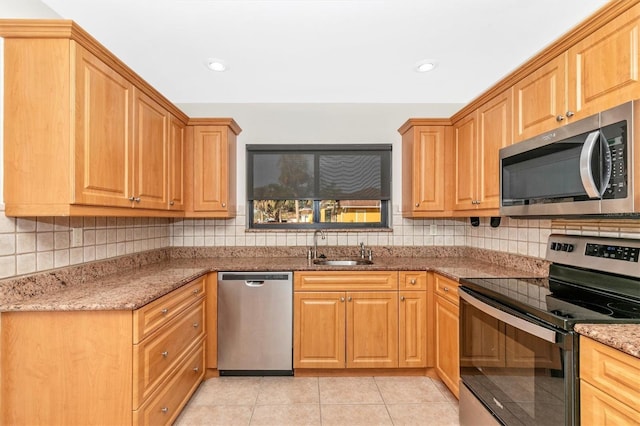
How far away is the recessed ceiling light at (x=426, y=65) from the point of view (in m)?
2.44

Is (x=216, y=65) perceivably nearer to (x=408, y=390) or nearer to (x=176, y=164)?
(x=176, y=164)

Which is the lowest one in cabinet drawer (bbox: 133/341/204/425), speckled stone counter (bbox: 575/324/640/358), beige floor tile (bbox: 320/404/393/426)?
beige floor tile (bbox: 320/404/393/426)

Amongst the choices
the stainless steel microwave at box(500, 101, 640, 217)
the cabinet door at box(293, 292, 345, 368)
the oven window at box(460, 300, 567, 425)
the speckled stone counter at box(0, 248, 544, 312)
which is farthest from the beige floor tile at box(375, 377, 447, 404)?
the stainless steel microwave at box(500, 101, 640, 217)

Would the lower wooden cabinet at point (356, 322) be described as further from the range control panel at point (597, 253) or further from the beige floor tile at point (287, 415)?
the range control panel at point (597, 253)

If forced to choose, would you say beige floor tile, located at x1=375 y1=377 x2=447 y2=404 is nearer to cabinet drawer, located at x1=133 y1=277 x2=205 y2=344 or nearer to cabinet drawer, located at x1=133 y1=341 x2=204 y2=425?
cabinet drawer, located at x1=133 y1=341 x2=204 y2=425

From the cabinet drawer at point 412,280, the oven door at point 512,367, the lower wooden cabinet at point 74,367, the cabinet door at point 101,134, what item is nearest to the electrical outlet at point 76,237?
the cabinet door at point 101,134

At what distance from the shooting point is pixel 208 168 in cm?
294

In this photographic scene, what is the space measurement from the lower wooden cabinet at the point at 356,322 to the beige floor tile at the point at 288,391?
12 centimetres

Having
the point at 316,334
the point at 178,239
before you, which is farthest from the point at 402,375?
the point at 178,239

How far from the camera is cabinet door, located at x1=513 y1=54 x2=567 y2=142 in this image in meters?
1.67

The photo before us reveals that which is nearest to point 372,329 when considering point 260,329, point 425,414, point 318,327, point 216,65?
point 318,327

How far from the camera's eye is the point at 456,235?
330 cm

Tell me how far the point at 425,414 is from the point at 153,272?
6.98 ft

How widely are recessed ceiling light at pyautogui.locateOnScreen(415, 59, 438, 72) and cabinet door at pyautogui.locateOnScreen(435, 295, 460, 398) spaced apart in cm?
177
